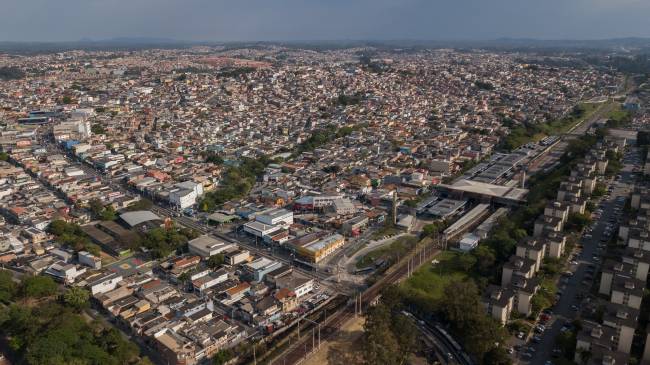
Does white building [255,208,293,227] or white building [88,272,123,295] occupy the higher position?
white building [255,208,293,227]

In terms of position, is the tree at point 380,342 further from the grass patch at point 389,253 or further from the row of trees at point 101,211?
the row of trees at point 101,211

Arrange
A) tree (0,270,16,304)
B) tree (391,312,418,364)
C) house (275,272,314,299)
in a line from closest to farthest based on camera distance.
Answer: tree (391,312,418,364)
tree (0,270,16,304)
house (275,272,314,299)

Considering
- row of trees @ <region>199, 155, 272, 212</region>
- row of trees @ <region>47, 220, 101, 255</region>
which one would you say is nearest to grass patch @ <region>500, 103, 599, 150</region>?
row of trees @ <region>199, 155, 272, 212</region>

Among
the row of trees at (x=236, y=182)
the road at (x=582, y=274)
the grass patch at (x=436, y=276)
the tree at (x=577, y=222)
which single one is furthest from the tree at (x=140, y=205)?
the tree at (x=577, y=222)

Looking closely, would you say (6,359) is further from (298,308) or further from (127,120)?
(127,120)

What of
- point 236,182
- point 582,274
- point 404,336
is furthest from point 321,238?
point 582,274

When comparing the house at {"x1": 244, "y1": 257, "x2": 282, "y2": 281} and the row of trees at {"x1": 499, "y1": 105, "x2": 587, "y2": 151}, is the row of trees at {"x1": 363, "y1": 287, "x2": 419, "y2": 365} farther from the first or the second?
the row of trees at {"x1": 499, "y1": 105, "x2": 587, "y2": 151}
